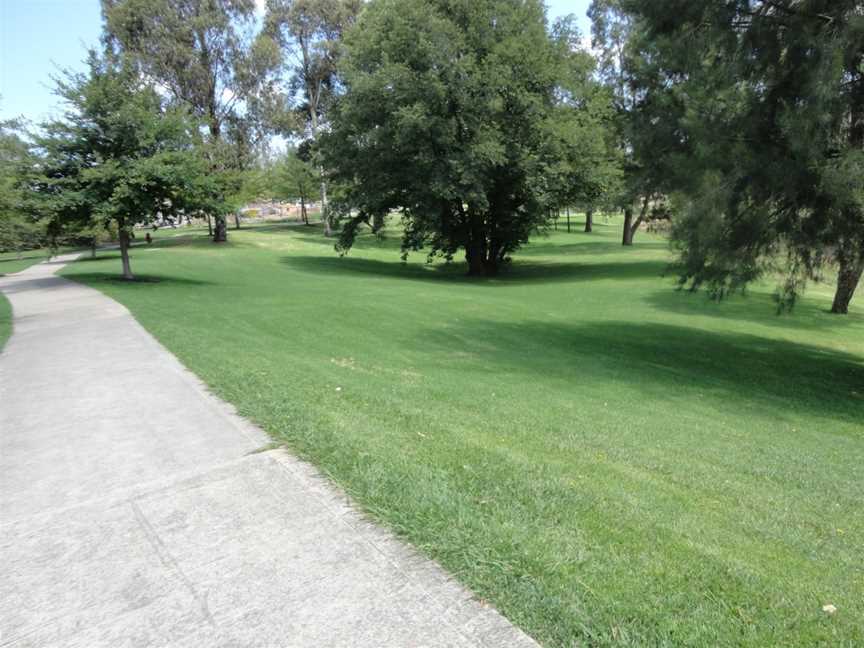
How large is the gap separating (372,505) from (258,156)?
43.2m

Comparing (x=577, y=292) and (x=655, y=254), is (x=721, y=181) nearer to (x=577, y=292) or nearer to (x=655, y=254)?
(x=577, y=292)

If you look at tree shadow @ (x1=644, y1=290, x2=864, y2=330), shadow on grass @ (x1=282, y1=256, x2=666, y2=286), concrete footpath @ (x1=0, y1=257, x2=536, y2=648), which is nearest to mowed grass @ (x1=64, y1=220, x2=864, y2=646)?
concrete footpath @ (x1=0, y1=257, x2=536, y2=648)

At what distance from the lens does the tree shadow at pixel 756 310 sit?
19391 mm

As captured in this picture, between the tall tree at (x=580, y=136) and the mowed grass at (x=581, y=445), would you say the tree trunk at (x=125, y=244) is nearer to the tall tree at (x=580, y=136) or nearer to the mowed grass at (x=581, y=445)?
the mowed grass at (x=581, y=445)

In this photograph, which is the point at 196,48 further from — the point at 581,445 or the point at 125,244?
the point at 581,445

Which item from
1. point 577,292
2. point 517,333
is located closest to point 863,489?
point 517,333

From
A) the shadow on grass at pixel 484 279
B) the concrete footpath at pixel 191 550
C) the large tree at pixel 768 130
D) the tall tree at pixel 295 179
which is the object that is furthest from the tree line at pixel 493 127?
the concrete footpath at pixel 191 550

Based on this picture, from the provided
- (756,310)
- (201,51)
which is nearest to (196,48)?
(201,51)

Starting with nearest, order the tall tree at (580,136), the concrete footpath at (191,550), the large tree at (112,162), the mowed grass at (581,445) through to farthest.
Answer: the concrete footpath at (191,550) < the mowed grass at (581,445) < the large tree at (112,162) < the tall tree at (580,136)

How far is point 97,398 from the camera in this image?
6035 millimetres

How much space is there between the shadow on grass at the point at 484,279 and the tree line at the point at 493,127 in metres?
1.76

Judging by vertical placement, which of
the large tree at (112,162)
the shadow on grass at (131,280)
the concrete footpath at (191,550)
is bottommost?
the shadow on grass at (131,280)

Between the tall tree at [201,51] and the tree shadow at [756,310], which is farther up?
the tall tree at [201,51]

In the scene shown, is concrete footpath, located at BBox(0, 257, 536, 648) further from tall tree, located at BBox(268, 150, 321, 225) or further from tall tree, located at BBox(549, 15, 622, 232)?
tall tree, located at BBox(268, 150, 321, 225)
